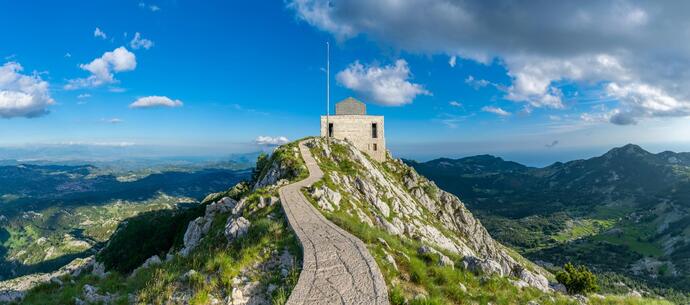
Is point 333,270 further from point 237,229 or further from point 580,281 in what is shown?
point 580,281

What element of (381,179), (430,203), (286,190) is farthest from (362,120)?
(286,190)

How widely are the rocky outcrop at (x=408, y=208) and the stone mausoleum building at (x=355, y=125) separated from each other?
4.99 metres

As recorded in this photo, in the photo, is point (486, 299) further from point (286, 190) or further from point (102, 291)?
point (286, 190)

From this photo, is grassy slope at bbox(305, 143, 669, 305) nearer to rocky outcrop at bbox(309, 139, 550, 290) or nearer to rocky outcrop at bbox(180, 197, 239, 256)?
rocky outcrop at bbox(309, 139, 550, 290)

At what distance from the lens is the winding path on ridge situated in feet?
41.2

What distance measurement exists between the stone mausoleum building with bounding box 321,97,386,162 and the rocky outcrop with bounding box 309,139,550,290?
16.4 ft

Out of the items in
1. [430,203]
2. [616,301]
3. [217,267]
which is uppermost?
[217,267]

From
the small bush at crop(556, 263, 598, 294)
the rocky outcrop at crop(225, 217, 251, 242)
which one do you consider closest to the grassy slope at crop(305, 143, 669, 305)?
the small bush at crop(556, 263, 598, 294)

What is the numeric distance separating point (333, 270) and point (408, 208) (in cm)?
5348

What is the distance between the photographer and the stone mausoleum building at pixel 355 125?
8206 cm

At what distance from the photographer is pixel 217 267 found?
1616cm

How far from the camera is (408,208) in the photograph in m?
66.7

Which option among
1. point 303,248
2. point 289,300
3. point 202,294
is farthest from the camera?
point 303,248

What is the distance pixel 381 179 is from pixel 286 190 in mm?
34016
